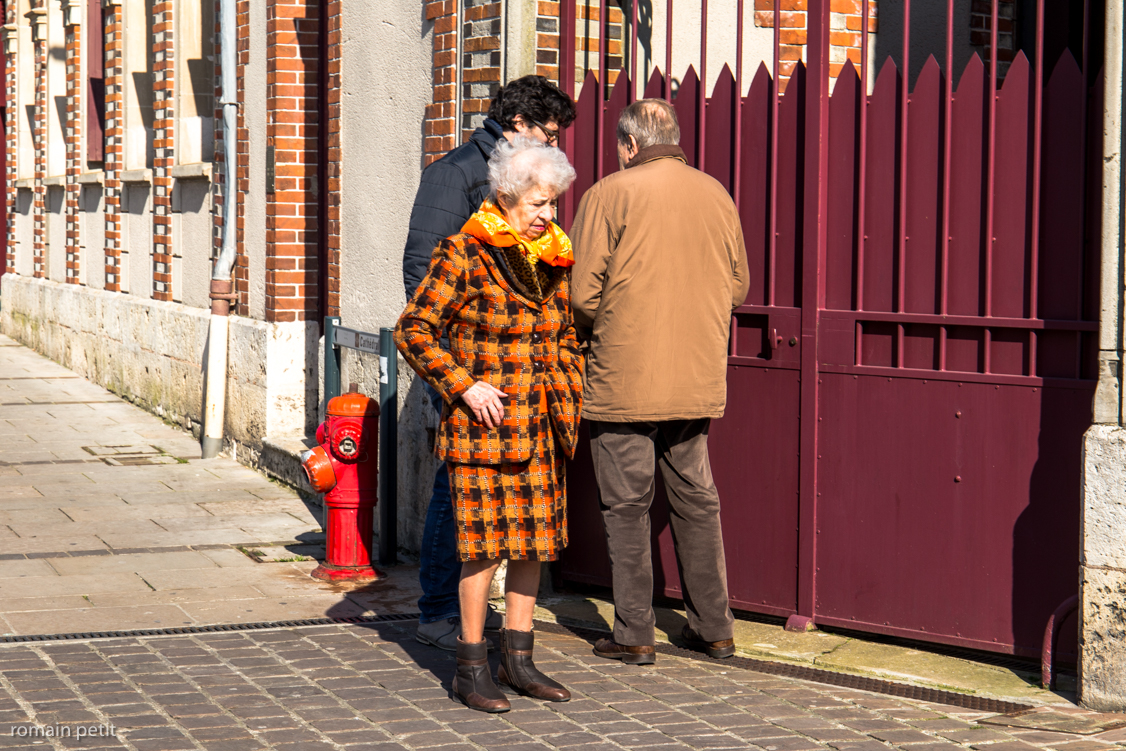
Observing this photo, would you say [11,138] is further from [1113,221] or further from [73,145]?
[1113,221]

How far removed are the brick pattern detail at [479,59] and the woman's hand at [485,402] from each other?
2197mm

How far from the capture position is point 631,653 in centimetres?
509

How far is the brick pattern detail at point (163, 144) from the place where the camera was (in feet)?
37.0

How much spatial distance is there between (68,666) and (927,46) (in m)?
5.18

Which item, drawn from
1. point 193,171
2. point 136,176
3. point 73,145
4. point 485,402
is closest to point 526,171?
point 485,402

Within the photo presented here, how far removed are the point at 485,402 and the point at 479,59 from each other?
247cm

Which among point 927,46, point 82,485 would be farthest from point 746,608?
point 82,485

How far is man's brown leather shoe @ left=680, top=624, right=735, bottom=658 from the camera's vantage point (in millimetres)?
5168

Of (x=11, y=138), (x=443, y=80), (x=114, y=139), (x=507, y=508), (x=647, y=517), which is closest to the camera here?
(x=507, y=508)

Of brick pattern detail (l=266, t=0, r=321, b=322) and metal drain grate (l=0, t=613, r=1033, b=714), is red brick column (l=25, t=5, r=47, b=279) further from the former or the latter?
metal drain grate (l=0, t=613, r=1033, b=714)

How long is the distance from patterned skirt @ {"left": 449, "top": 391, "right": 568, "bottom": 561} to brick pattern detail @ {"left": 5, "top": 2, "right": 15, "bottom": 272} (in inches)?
603

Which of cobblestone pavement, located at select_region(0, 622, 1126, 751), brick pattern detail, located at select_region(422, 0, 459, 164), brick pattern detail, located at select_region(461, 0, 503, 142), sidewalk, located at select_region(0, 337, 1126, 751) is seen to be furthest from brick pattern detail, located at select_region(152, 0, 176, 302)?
cobblestone pavement, located at select_region(0, 622, 1126, 751)

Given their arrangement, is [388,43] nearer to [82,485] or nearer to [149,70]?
[82,485]

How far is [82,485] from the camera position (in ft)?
28.0
